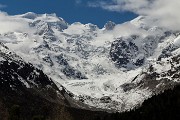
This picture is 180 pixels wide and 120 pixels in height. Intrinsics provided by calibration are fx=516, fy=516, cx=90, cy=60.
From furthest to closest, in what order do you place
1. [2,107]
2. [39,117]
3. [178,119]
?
[178,119] → [2,107] → [39,117]

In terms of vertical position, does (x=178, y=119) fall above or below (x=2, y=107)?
above

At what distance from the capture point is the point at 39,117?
106625mm

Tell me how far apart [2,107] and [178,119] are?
99.9 metres

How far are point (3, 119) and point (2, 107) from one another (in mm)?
3461

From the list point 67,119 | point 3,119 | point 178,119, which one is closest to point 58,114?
point 67,119

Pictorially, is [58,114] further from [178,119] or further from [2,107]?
[178,119]

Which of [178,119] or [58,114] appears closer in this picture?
[58,114]

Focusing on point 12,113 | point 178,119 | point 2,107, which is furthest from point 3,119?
point 178,119

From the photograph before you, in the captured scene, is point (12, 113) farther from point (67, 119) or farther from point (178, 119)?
point (178, 119)

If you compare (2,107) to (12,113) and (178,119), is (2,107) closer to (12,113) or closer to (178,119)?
(12,113)

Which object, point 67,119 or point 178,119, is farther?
point 178,119

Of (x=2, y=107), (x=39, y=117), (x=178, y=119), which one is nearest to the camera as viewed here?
(x=39, y=117)

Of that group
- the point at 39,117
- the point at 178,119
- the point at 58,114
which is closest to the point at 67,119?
the point at 58,114

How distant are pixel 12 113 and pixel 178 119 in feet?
346
